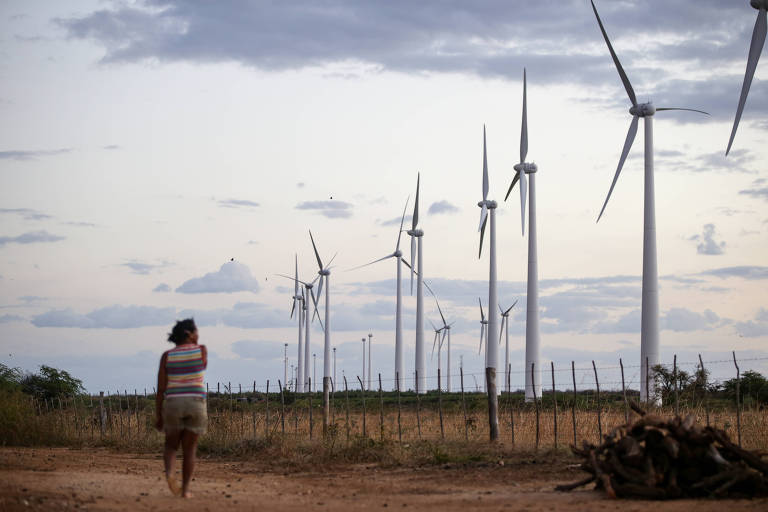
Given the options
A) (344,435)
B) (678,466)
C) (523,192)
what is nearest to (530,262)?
(523,192)

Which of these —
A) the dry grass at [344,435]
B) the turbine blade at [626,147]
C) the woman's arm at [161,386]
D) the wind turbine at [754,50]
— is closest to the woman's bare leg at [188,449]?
the woman's arm at [161,386]

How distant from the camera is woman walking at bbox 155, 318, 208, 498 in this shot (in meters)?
10.9

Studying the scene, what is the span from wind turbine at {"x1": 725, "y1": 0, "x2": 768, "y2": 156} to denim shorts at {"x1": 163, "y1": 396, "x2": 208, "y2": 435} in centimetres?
1525

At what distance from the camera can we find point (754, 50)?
2266 cm

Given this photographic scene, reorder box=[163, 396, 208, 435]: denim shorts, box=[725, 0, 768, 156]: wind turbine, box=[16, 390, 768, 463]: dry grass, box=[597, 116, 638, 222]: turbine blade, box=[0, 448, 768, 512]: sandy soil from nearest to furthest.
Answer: box=[0, 448, 768, 512]: sandy soil < box=[163, 396, 208, 435]: denim shorts < box=[16, 390, 768, 463]: dry grass < box=[725, 0, 768, 156]: wind turbine < box=[597, 116, 638, 222]: turbine blade

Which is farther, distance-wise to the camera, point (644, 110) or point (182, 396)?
point (644, 110)

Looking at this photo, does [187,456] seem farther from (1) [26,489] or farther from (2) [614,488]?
(2) [614,488]

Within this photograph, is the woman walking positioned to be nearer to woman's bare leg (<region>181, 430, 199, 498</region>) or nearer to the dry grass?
woman's bare leg (<region>181, 430, 199, 498</region>)

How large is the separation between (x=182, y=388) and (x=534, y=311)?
37.7 meters

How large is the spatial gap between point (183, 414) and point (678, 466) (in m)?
6.04

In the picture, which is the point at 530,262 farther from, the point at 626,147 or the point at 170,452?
the point at 170,452

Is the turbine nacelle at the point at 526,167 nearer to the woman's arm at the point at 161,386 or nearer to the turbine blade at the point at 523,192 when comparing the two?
the turbine blade at the point at 523,192

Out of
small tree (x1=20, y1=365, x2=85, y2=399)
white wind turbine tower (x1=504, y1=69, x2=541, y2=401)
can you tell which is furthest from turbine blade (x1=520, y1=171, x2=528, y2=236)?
small tree (x1=20, y1=365, x2=85, y2=399)

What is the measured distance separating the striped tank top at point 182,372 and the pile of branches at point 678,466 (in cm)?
514
